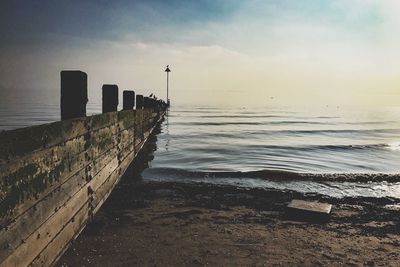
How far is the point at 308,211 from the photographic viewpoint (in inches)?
234

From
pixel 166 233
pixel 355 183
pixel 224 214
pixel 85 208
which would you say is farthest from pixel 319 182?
pixel 85 208

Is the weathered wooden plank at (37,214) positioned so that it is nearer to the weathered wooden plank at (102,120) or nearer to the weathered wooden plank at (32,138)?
the weathered wooden plank at (32,138)

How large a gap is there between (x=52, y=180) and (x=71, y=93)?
1330 mm

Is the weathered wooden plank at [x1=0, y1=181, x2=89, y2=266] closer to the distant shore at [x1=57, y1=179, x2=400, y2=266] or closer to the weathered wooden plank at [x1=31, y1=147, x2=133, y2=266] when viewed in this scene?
the weathered wooden plank at [x1=31, y1=147, x2=133, y2=266]

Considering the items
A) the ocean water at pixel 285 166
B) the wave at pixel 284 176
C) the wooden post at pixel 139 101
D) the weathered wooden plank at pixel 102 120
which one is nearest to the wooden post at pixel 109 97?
the weathered wooden plank at pixel 102 120

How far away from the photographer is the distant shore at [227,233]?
4223 millimetres

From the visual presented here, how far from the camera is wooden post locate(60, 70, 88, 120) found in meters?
4.21

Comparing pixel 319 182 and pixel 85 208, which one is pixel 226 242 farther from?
pixel 319 182

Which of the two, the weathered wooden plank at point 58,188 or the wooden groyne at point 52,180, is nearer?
the wooden groyne at point 52,180

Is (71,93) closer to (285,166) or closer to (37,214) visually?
(37,214)

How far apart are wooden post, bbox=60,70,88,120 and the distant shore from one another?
1.67 metres

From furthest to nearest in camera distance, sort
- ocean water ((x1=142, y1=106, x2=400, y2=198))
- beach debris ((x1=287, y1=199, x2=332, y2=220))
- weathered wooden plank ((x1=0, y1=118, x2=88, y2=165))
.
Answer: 1. ocean water ((x1=142, y1=106, x2=400, y2=198))
2. beach debris ((x1=287, y1=199, x2=332, y2=220))
3. weathered wooden plank ((x1=0, y1=118, x2=88, y2=165))

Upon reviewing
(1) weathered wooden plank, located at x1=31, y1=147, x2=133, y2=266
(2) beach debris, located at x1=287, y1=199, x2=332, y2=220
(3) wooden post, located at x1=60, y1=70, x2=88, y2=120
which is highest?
(3) wooden post, located at x1=60, y1=70, x2=88, y2=120

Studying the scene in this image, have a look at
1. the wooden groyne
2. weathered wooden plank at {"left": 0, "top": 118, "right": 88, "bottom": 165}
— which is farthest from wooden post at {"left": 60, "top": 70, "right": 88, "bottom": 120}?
weathered wooden plank at {"left": 0, "top": 118, "right": 88, "bottom": 165}
